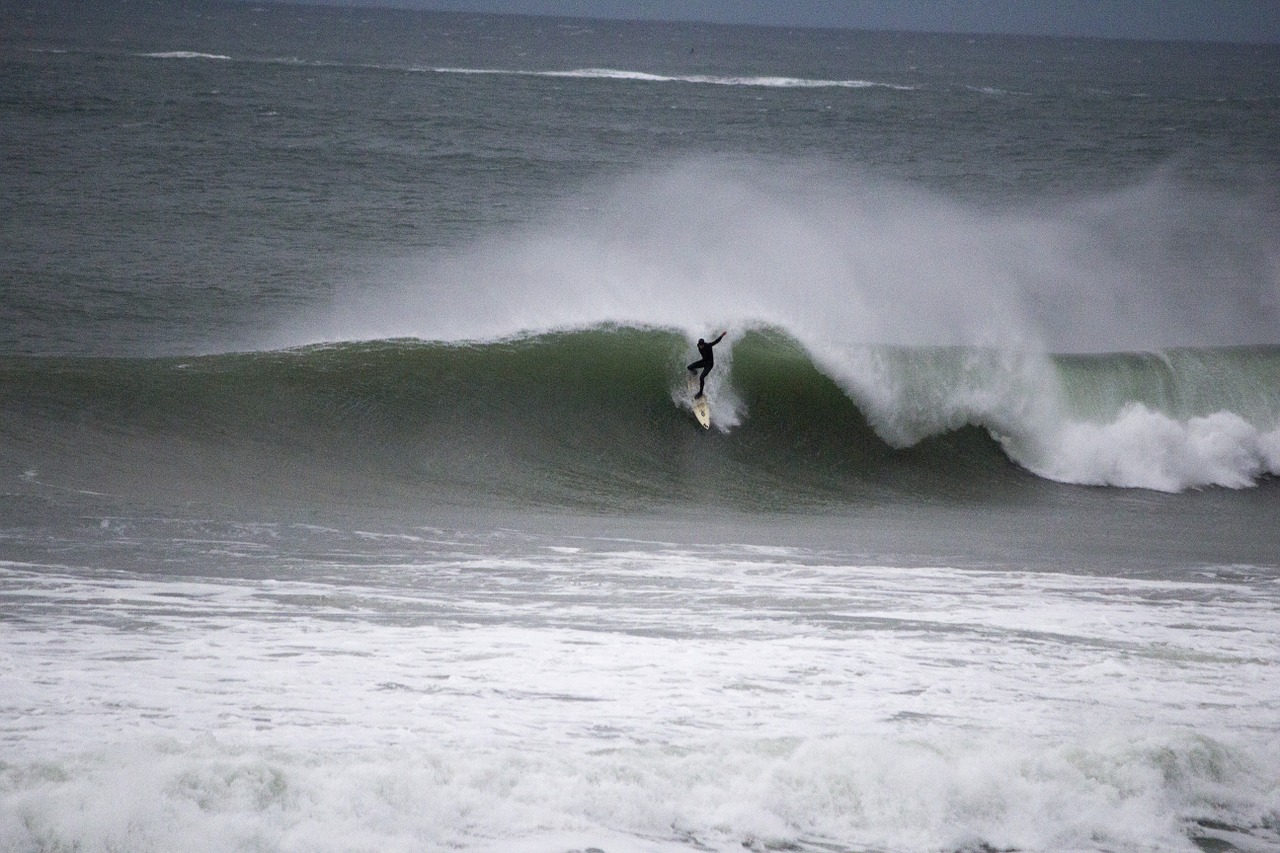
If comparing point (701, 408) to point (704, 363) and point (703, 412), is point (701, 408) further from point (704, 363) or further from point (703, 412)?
point (704, 363)

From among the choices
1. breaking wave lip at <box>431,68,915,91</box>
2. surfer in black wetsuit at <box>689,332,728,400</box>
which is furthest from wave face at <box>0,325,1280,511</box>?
breaking wave lip at <box>431,68,915,91</box>

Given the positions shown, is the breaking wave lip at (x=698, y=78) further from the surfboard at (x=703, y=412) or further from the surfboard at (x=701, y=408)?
the surfboard at (x=703, y=412)

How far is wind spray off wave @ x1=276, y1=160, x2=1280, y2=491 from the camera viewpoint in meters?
12.4

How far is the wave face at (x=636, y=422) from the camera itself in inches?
388

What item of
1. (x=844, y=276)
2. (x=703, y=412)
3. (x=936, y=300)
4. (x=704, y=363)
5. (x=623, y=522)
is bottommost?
(x=623, y=522)

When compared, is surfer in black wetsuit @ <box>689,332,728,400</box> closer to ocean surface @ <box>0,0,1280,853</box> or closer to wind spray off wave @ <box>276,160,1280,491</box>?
ocean surface @ <box>0,0,1280,853</box>

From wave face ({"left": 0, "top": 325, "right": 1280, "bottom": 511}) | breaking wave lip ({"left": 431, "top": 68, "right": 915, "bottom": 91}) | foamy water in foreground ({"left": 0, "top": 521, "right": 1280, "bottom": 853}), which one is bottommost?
foamy water in foreground ({"left": 0, "top": 521, "right": 1280, "bottom": 853})

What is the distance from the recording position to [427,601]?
645 cm

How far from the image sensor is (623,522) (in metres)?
9.02

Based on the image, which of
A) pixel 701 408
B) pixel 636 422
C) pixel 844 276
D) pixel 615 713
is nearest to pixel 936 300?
pixel 844 276

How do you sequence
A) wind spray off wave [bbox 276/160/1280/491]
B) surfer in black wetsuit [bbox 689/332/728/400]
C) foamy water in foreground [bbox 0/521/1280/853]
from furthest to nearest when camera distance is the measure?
wind spray off wave [bbox 276/160/1280/491], surfer in black wetsuit [bbox 689/332/728/400], foamy water in foreground [bbox 0/521/1280/853]

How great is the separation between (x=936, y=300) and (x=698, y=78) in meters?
59.6

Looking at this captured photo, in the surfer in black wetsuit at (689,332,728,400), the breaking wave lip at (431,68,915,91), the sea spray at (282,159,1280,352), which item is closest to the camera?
the surfer in black wetsuit at (689,332,728,400)

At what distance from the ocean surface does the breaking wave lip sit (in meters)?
42.0
